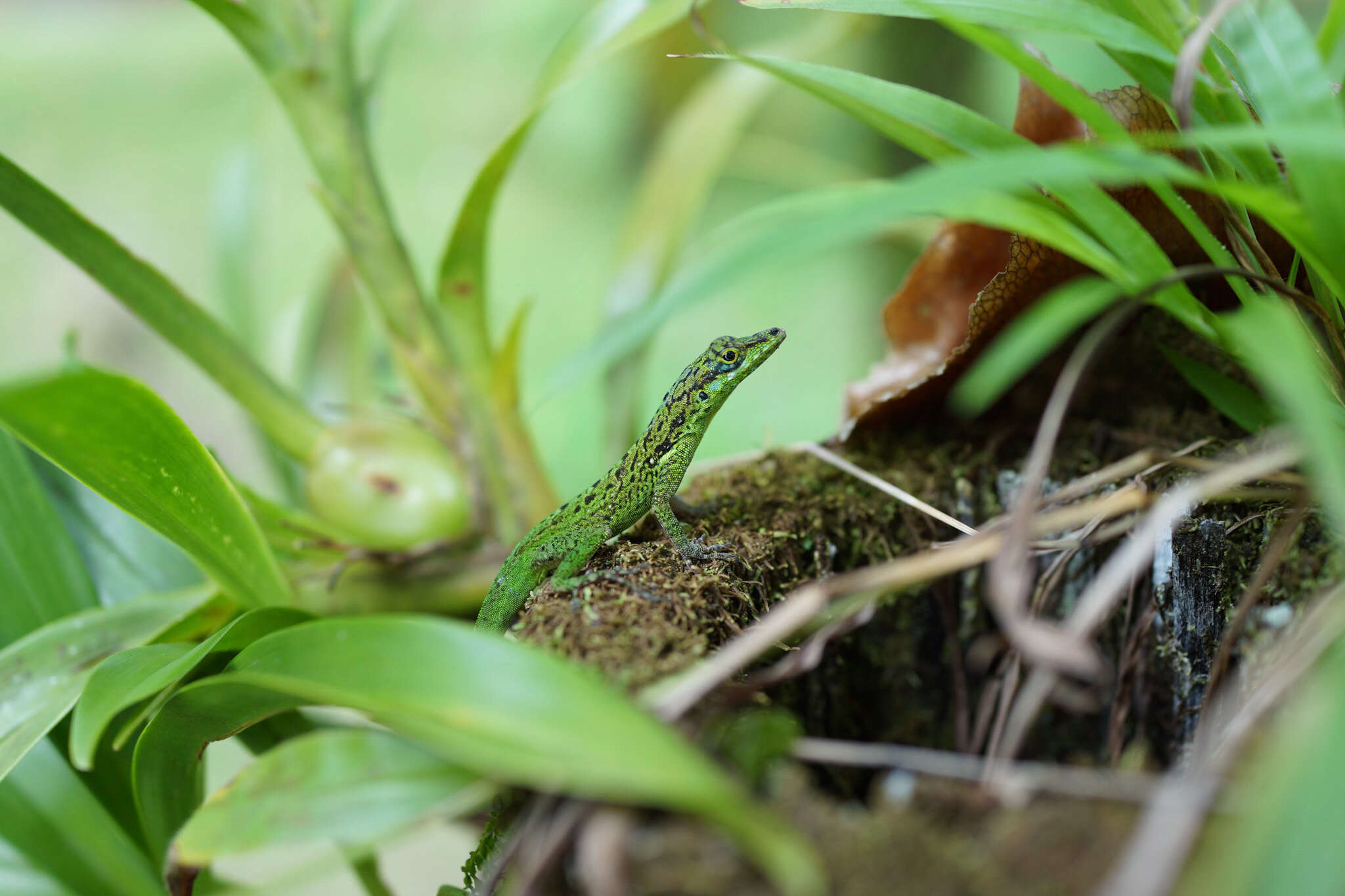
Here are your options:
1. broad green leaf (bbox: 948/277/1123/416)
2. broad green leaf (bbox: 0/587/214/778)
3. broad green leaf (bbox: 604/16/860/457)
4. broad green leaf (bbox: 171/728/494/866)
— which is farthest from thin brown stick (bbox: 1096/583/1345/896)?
broad green leaf (bbox: 604/16/860/457)

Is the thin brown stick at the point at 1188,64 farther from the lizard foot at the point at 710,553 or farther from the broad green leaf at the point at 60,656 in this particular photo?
the broad green leaf at the point at 60,656

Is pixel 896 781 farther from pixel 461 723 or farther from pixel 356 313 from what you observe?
pixel 356 313

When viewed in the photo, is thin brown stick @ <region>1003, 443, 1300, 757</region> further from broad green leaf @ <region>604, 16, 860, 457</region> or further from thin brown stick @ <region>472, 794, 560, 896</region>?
broad green leaf @ <region>604, 16, 860, 457</region>

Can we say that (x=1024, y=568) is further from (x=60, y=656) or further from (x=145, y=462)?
(x=60, y=656)

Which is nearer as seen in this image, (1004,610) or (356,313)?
(1004,610)

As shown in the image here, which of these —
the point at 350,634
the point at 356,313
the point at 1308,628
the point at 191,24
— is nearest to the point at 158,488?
the point at 350,634
